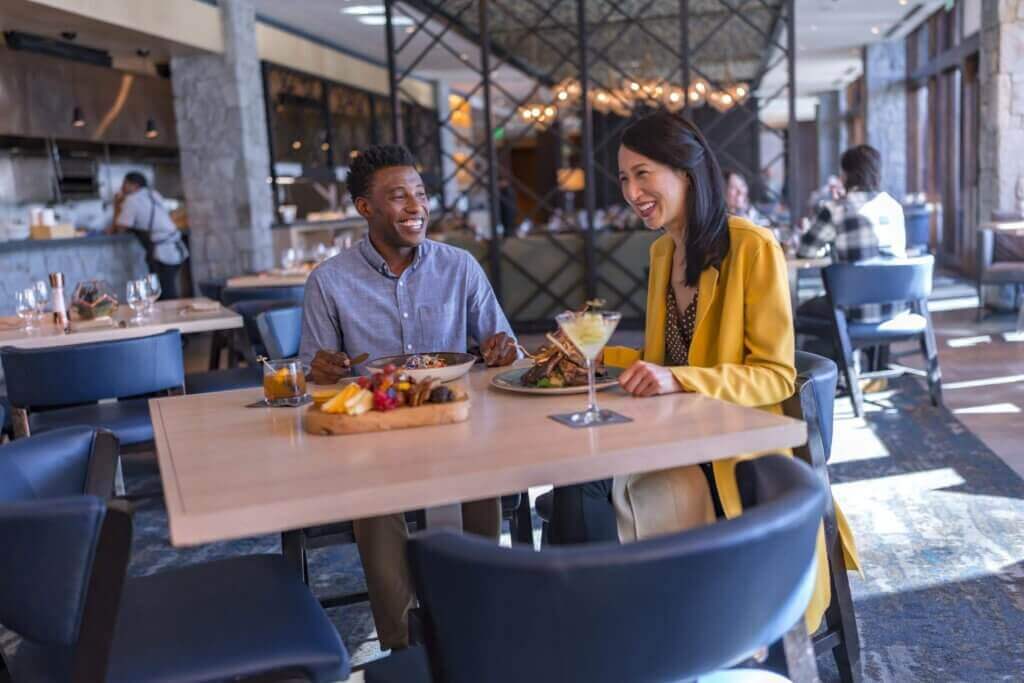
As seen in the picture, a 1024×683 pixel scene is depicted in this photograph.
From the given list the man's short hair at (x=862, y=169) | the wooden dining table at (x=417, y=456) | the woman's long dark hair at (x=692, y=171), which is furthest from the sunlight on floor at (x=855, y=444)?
the wooden dining table at (x=417, y=456)

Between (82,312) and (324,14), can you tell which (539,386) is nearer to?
(82,312)

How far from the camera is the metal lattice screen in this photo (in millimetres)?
8109

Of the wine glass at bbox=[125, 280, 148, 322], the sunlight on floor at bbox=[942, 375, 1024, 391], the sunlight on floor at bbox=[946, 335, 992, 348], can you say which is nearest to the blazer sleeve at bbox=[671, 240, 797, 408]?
the wine glass at bbox=[125, 280, 148, 322]

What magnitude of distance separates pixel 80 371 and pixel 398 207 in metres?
1.30

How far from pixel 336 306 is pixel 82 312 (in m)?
1.90

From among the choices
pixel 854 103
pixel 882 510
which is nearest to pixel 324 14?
pixel 882 510

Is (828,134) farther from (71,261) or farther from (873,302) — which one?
(873,302)

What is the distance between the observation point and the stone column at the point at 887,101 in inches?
570

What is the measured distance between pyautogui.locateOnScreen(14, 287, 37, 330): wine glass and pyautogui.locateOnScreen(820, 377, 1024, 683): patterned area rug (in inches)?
120

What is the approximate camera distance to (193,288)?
10.1 m

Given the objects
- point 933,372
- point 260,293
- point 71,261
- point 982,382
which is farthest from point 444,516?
point 71,261

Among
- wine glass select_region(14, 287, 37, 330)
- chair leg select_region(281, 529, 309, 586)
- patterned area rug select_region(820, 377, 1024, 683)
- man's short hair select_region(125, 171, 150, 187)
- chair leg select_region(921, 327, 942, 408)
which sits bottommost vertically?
patterned area rug select_region(820, 377, 1024, 683)

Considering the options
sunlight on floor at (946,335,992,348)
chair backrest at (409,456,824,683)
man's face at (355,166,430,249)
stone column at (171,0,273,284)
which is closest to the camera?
chair backrest at (409,456,824,683)

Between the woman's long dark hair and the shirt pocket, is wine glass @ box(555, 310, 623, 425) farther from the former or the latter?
the shirt pocket
